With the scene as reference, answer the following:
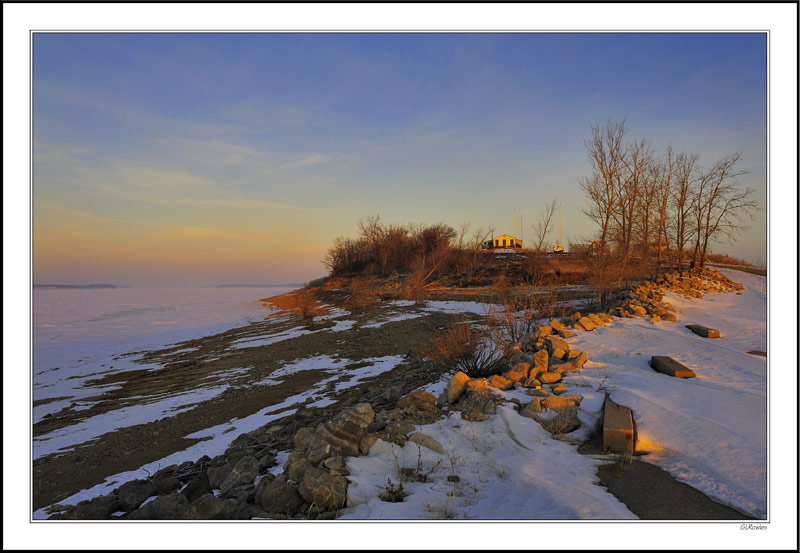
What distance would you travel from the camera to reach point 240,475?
3930 mm

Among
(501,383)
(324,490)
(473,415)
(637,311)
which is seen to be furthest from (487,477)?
(637,311)

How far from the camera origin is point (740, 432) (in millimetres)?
3746

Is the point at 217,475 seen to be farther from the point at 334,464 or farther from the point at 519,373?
the point at 519,373

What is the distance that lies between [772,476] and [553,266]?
2453 centimetres

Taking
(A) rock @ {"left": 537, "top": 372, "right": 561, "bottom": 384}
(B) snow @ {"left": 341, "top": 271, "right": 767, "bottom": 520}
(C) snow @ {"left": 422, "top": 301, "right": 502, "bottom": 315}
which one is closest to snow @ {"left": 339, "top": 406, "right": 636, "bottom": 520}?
(B) snow @ {"left": 341, "top": 271, "right": 767, "bottom": 520}

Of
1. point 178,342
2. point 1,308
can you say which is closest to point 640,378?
point 1,308

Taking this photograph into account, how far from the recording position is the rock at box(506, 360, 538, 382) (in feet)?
20.0

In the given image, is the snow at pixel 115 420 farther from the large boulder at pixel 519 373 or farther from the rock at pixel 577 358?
the rock at pixel 577 358

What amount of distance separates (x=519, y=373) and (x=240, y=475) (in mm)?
3963

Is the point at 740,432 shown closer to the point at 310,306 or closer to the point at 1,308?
the point at 1,308

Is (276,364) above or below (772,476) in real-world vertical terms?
below

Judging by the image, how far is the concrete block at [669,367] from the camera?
5461mm

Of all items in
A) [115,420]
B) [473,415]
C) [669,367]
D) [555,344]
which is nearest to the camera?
[473,415]

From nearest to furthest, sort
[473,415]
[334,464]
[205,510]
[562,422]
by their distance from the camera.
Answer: [205,510] → [334,464] → [562,422] → [473,415]
